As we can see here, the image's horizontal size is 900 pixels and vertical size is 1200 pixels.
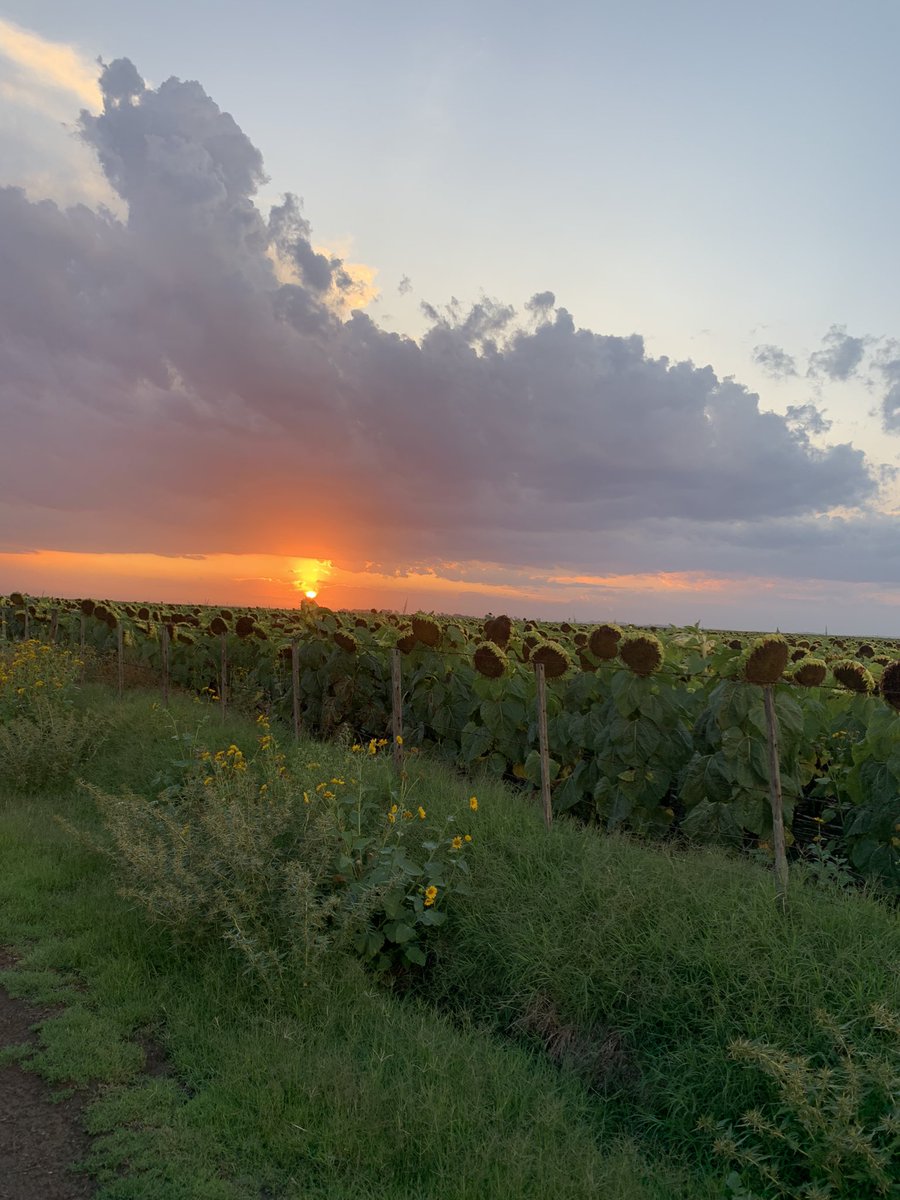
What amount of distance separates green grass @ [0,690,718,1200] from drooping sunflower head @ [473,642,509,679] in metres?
4.06

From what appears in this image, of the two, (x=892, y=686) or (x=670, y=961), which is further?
(x=892, y=686)

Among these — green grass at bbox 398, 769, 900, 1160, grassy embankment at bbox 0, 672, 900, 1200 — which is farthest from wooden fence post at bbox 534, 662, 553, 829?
green grass at bbox 398, 769, 900, 1160

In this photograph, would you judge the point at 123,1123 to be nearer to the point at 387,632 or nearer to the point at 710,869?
the point at 710,869

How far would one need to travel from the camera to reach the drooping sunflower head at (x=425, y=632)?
1162 centimetres

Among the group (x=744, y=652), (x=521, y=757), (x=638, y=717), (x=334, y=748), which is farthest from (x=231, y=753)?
(x=744, y=652)

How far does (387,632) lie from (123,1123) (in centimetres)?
912

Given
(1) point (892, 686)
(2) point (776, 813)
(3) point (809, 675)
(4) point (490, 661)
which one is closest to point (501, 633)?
(4) point (490, 661)

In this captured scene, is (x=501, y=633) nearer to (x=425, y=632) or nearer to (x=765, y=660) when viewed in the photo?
(x=425, y=632)

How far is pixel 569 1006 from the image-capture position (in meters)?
5.05

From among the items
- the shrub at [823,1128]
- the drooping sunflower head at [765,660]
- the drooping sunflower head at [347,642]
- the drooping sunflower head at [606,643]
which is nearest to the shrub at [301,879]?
the shrub at [823,1128]

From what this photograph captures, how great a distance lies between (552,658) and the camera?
9422 millimetres

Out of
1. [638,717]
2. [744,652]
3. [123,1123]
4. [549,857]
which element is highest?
[744,652]

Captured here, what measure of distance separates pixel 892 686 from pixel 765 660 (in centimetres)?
97

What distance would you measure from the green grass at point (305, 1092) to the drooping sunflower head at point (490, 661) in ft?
13.3
